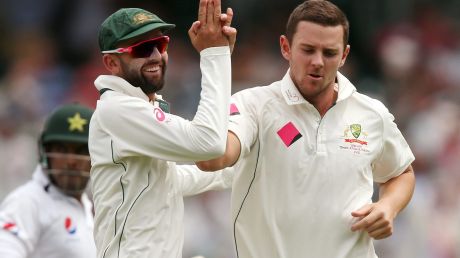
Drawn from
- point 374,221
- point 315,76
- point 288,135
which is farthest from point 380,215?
point 315,76

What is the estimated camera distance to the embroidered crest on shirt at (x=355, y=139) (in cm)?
625

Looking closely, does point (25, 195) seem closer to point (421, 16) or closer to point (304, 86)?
point (304, 86)

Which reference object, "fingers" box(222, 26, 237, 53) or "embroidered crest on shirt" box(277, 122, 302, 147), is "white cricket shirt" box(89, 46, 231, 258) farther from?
"embroidered crest on shirt" box(277, 122, 302, 147)

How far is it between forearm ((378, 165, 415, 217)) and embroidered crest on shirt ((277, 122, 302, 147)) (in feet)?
1.75

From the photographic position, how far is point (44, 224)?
767 centimetres

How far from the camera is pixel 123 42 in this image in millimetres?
6023

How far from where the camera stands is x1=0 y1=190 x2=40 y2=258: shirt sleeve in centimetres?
740

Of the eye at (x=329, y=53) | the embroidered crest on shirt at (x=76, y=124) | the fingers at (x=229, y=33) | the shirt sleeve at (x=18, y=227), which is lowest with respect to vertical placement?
the shirt sleeve at (x=18, y=227)

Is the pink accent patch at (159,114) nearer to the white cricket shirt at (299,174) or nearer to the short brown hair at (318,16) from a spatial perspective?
the white cricket shirt at (299,174)

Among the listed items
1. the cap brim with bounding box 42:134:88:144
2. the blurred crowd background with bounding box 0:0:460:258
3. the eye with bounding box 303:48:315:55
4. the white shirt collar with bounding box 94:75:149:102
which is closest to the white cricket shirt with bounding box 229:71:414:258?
the eye with bounding box 303:48:315:55

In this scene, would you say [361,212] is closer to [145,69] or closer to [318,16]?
[318,16]

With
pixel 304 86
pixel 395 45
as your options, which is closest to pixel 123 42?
pixel 304 86

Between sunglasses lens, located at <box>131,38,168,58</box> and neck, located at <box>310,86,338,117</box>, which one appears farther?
neck, located at <box>310,86,338,117</box>

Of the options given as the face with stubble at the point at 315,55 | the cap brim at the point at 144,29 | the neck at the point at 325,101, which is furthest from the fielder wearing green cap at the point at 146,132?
the neck at the point at 325,101
